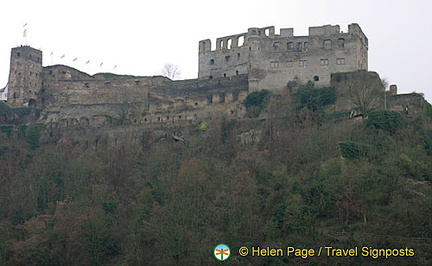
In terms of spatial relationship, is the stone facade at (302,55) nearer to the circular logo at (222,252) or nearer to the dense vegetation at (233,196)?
the dense vegetation at (233,196)

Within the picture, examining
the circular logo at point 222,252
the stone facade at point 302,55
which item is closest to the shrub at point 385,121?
the stone facade at point 302,55

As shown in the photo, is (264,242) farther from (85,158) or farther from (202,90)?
(202,90)

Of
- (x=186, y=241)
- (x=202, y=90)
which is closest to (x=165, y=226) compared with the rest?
(x=186, y=241)

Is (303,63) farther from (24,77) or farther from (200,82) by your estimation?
(24,77)

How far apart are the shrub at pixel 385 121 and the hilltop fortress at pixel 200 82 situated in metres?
4.89

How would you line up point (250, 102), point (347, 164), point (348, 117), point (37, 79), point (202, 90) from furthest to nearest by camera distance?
point (37, 79) → point (202, 90) → point (250, 102) → point (348, 117) → point (347, 164)

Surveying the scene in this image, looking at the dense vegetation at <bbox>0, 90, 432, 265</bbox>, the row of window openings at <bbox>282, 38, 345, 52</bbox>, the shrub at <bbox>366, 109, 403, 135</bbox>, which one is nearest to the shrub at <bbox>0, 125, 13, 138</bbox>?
the dense vegetation at <bbox>0, 90, 432, 265</bbox>

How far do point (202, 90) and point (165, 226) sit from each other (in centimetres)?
2131

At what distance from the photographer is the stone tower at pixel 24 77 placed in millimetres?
56781

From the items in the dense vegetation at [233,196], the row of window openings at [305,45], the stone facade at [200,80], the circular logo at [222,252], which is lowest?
the circular logo at [222,252]

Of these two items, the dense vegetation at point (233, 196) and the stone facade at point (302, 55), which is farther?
the stone facade at point (302, 55)

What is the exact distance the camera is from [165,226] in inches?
1342

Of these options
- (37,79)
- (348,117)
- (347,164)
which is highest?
(37,79)

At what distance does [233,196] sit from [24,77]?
28.6 m
